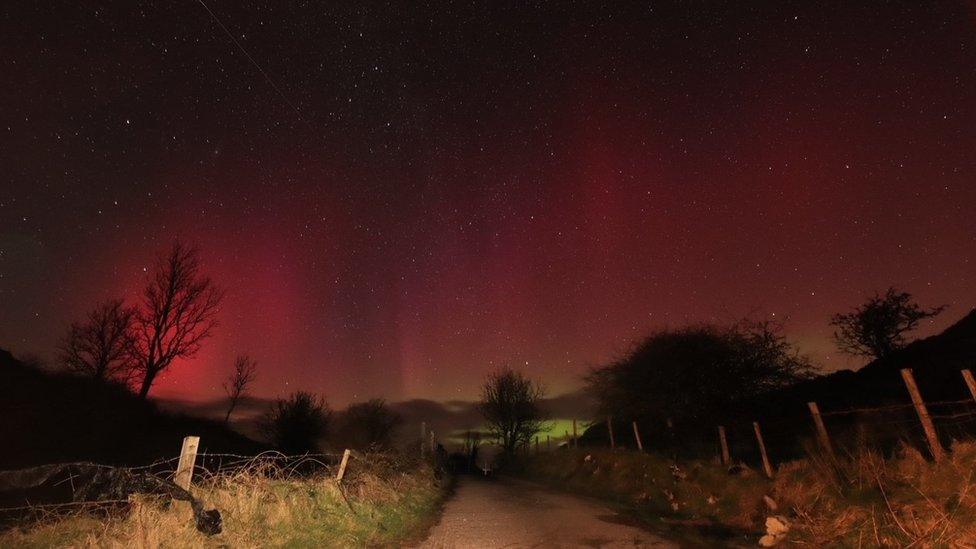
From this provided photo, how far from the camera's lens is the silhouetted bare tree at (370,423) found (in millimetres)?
63875

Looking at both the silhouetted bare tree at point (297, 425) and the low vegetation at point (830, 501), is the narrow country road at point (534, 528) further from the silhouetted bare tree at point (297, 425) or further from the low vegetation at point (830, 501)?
the silhouetted bare tree at point (297, 425)

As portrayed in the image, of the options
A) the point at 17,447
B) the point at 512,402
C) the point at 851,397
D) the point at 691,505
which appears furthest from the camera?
the point at 512,402

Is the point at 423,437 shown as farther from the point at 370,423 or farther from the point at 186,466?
the point at 370,423

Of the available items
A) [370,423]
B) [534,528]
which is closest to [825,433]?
[534,528]

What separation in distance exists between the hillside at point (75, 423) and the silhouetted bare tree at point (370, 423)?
31.5 metres

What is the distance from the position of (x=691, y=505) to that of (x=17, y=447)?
1011 inches

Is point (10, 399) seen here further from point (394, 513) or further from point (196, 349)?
point (394, 513)

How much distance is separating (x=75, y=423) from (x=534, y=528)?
83.6ft

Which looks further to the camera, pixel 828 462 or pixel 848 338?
pixel 848 338

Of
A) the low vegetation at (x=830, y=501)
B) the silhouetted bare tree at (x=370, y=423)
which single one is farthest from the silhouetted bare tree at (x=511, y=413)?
the low vegetation at (x=830, y=501)

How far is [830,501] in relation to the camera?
992 centimetres

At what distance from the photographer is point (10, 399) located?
78.0 feet

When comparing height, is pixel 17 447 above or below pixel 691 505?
above

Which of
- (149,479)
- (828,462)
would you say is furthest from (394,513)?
(828,462)
